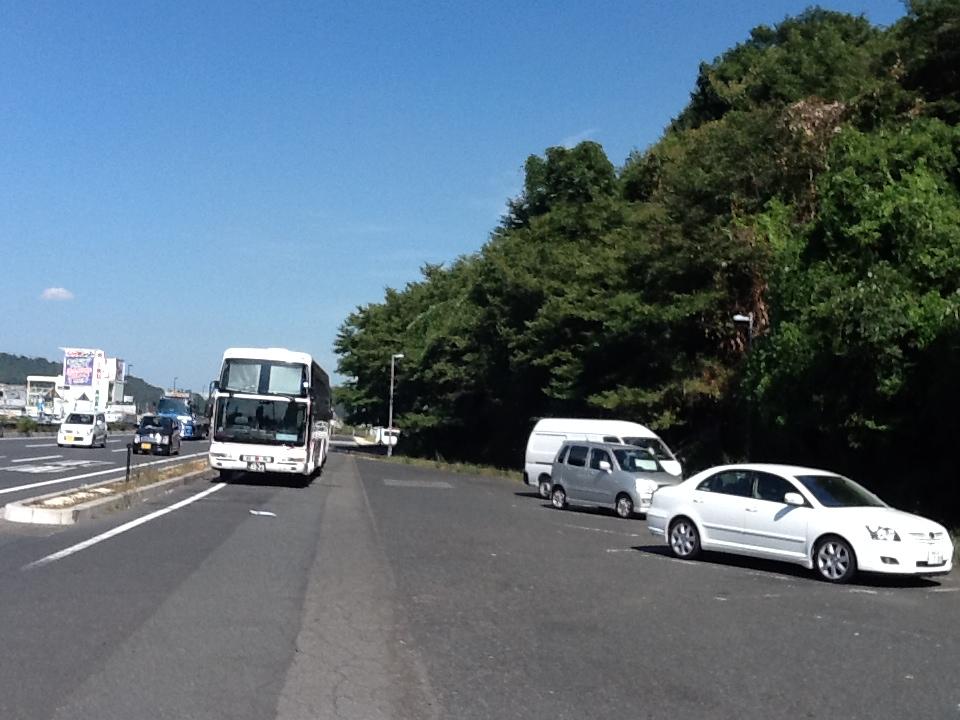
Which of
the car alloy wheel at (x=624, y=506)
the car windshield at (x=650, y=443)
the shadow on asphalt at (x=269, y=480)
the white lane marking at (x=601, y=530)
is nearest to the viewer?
the white lane marking at (x=601, y=530)

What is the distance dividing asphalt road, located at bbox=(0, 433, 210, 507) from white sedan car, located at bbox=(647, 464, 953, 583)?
12776 millimetres

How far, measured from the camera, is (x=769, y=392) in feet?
82.8

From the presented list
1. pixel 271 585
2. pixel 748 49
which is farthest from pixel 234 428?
pixel 748 49

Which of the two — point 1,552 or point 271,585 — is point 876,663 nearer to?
point 271,585

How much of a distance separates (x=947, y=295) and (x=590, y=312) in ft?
70.0

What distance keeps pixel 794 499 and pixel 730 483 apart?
1310mm

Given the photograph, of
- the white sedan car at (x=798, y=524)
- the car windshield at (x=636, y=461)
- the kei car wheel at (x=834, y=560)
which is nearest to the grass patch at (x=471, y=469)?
the car windshield at (x=636, y=461)

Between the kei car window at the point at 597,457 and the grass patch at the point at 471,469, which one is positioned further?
the grass patch at the point at 471,469

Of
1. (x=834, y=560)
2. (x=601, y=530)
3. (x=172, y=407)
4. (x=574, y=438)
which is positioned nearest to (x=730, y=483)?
(x=834, y=560)

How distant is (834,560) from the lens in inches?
580

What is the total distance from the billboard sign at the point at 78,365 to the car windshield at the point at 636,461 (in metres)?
58.2

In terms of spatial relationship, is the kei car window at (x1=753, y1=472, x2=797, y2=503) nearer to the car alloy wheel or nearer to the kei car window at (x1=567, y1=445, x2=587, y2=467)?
the car alloy wheel

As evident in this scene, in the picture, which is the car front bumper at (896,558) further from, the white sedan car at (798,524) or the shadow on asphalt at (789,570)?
the shadow on asphalt at (789,570)

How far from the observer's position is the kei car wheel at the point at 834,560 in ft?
47.7
